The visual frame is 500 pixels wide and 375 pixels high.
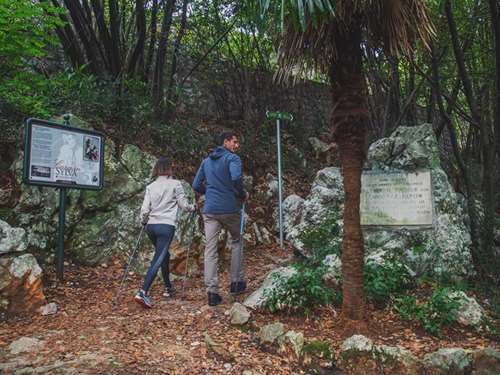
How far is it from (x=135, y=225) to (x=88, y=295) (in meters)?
1.75

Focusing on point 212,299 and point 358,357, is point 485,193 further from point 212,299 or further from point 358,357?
point 212,299

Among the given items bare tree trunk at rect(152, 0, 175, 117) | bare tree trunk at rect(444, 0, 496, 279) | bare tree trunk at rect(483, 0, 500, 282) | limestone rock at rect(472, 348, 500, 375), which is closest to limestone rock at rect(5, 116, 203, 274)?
bare tree trunk at rect(152, 0, 175, 117)

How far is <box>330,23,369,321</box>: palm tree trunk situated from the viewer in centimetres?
416

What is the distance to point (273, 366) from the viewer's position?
3.63 m

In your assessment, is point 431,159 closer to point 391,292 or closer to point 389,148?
point 389,148

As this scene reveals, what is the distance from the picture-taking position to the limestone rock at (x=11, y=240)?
4734 mm

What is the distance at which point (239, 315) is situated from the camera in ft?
14.5

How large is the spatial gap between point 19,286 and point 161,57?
20.7 feet

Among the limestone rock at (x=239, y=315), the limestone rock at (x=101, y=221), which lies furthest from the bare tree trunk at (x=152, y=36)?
the limestone rock at (x=239, y=315)

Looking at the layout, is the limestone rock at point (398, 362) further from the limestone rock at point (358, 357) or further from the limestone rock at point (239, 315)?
the limestone rock at point (239, 315)

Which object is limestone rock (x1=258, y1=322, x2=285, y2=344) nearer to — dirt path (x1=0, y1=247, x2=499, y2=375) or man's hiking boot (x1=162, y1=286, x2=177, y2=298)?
dirt path (x1=0, y1=247, x2=499, y2=375)

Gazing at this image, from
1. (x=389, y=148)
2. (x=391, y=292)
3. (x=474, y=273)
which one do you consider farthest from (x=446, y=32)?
(x=391, y=292)

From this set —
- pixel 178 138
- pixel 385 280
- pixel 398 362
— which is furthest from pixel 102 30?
pixel 398 362

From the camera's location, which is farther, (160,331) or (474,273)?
(474,273)
